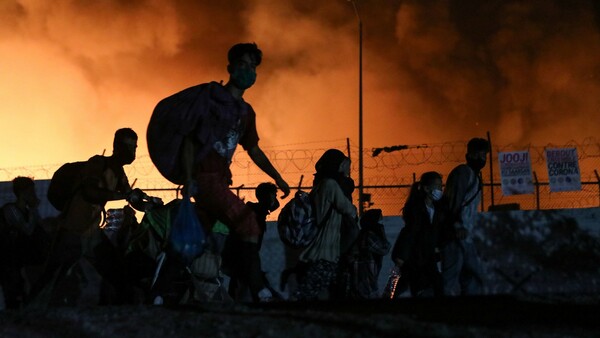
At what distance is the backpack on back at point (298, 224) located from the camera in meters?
7.05

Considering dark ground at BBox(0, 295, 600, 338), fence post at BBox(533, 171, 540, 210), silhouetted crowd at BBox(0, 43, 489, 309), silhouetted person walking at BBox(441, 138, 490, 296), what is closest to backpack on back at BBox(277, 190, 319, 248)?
silhouetted crowd at BBox(0, 43, 489, 309)

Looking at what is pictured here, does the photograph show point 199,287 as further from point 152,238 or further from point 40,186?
point 40,186

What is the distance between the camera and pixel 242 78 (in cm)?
579

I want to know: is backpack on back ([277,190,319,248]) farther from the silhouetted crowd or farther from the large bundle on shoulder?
the large bundle on shoulder

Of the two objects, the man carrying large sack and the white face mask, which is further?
the white face mask

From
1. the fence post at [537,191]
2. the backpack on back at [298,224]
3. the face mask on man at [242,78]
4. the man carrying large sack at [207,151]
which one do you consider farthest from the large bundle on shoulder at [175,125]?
the fence post at [537,191]

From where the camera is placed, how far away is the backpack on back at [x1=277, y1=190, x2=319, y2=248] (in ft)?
23.1

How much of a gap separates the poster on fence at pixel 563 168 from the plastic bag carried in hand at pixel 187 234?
37.0 ft

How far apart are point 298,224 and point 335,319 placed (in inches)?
138

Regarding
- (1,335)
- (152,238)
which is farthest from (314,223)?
(1,335)

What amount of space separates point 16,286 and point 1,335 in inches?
176

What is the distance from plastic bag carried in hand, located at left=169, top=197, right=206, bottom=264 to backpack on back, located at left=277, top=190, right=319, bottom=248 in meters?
1.86

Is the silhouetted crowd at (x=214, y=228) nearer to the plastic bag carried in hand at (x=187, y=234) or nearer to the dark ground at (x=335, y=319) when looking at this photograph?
the plastic bag carried in hand at (x=187, y=234)

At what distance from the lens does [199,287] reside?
5.91 metres
